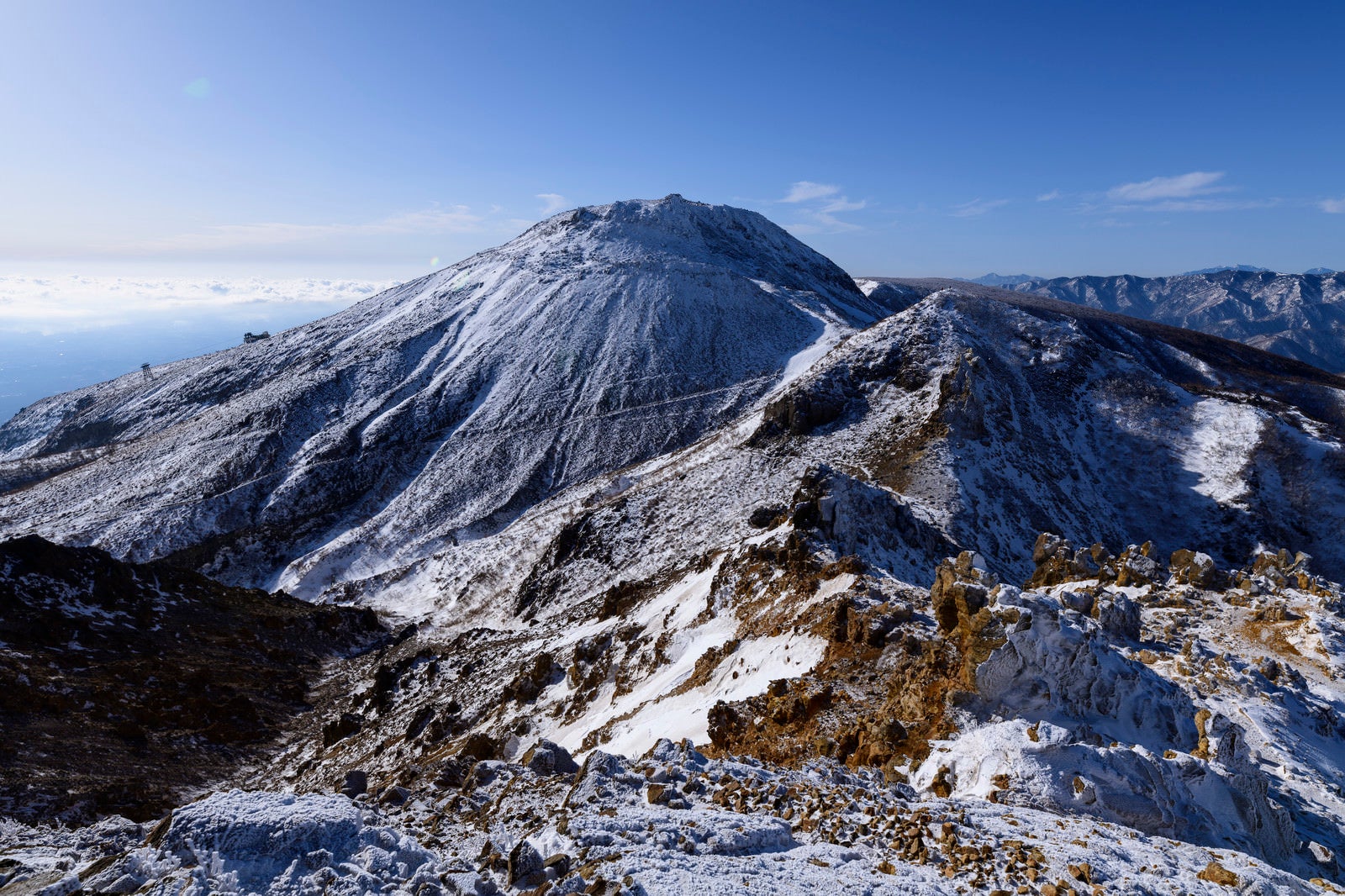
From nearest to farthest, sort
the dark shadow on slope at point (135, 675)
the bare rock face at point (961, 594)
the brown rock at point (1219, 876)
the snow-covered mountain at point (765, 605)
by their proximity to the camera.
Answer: the brown rock at point (1219, 876) → the snow-covered mountain at point (765, 605) → the bare rock face at point (961, 594) → the dark shadow on slope at point (135, 675)

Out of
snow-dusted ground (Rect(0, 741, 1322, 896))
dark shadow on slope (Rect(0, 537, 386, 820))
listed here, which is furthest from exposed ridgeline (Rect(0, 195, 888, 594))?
snow-dusted ground (Rect(0, 741, 1322, 896))

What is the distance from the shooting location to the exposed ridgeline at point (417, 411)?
56312 mm

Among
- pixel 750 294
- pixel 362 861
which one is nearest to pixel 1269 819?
pixel 362 861

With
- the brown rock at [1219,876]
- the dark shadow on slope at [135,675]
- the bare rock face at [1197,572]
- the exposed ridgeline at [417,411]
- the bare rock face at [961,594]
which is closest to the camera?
the brown rock at [1219,876]

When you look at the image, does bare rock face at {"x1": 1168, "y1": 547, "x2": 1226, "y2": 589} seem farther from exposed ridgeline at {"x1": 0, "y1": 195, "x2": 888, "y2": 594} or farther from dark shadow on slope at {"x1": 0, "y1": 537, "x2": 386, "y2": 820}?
exposed ridgeline at {"x1": 0, "y1": 195, "x2": 888, "y2": 594}

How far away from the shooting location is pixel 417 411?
71062 mm

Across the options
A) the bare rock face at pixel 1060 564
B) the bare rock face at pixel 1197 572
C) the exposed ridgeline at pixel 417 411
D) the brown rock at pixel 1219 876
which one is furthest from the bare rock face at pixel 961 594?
the exposed ridgeline at pixel 417 411

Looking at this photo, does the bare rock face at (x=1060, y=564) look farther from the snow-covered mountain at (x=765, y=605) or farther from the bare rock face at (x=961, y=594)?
the bare rock face at (x=961, y=594)

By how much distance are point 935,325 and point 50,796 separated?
6242cm

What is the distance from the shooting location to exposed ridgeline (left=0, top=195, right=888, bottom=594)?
56.3 m

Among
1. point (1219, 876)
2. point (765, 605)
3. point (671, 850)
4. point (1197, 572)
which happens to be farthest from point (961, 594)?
point (1197, 572)

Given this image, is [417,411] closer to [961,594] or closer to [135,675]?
Result: [135,675]

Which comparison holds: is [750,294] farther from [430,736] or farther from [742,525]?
[430,736]

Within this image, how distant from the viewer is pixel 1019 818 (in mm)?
8539
